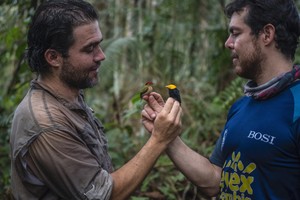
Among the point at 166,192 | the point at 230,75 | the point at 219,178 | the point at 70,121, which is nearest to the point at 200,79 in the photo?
the point at 230,75

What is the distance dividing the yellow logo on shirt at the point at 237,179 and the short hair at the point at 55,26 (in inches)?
50.0

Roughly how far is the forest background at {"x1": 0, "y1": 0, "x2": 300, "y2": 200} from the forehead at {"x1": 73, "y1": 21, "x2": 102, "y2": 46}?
1707mm

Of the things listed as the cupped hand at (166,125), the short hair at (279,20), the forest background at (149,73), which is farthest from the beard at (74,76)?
the forest background at (149,73)

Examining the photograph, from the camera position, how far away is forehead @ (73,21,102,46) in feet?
8.80

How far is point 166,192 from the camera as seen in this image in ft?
17.1

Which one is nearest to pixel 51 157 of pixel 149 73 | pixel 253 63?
pixel 253 63

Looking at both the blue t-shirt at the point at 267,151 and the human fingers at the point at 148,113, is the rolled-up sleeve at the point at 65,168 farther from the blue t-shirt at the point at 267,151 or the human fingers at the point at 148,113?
the blue t-shirt at the point at 267,151

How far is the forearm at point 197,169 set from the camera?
3.05 metres

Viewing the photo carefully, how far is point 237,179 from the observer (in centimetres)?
265

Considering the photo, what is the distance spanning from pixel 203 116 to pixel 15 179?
14.9 feet

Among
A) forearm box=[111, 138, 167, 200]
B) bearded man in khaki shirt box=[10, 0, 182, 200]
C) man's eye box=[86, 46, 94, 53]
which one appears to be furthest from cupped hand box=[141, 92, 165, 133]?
man's eye box=[86, 46, 94, 53]

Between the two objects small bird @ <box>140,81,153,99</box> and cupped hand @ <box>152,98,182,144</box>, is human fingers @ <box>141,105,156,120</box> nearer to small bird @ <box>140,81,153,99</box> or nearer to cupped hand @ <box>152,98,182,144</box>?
small bird @ <box>140,81,153,99</box>

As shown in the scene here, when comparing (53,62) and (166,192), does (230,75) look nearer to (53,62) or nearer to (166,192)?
(166,192)

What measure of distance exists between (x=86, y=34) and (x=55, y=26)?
0.66ft
